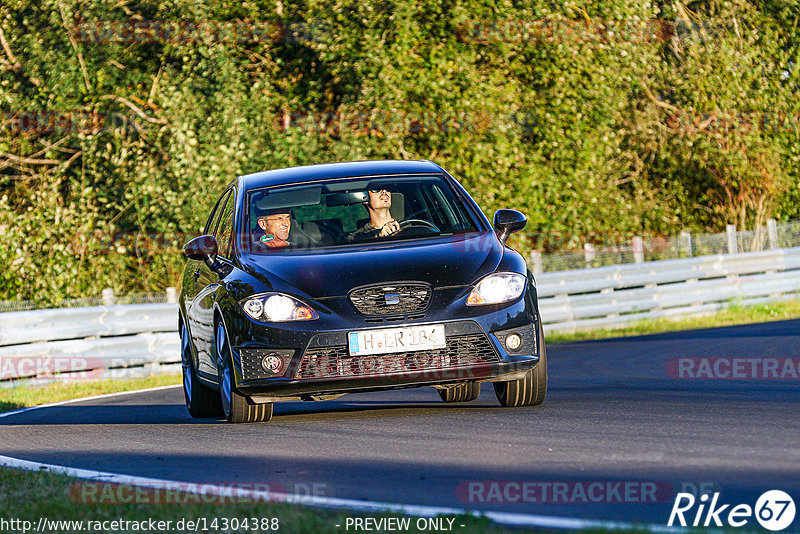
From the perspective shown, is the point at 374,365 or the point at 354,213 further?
the point at 354,213

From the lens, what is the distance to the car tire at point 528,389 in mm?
8391

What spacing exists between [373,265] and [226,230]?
6.07 feet

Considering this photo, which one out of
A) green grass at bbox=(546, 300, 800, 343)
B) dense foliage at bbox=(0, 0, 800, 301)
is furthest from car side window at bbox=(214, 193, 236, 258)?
dense foliage at bbox=(0, 0, 800, 301)

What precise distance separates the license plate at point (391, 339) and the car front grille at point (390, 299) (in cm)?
12

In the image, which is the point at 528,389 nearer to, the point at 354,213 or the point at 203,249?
the point at 354,213

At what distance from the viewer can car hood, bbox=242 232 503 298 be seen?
25.7 feet

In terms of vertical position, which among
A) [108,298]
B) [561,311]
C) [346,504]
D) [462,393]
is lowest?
[561,311]

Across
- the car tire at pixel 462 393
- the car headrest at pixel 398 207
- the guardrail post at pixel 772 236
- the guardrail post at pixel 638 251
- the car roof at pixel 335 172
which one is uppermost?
the car roof at pixel 335 172

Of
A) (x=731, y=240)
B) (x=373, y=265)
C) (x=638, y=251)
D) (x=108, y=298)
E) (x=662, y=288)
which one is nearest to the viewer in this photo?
(x=373, y=265)

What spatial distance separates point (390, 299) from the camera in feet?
25.4

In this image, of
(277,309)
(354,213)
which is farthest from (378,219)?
(277,309)

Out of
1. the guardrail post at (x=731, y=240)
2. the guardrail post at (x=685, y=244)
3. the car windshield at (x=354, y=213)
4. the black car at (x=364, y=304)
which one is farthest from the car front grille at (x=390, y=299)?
the guardrail post at (x=731, y=240)

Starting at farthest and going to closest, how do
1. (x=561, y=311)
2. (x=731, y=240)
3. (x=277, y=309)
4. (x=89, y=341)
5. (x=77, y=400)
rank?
1. (x=731, y=240)
2. (x=561, y=311)
3. (x=89, y=341)
4. (x=77, y=400)
5. (x=277, y=309)

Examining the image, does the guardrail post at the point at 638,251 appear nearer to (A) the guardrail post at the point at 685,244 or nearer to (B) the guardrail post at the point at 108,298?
(A) the guardrail post at the point at 685,244
